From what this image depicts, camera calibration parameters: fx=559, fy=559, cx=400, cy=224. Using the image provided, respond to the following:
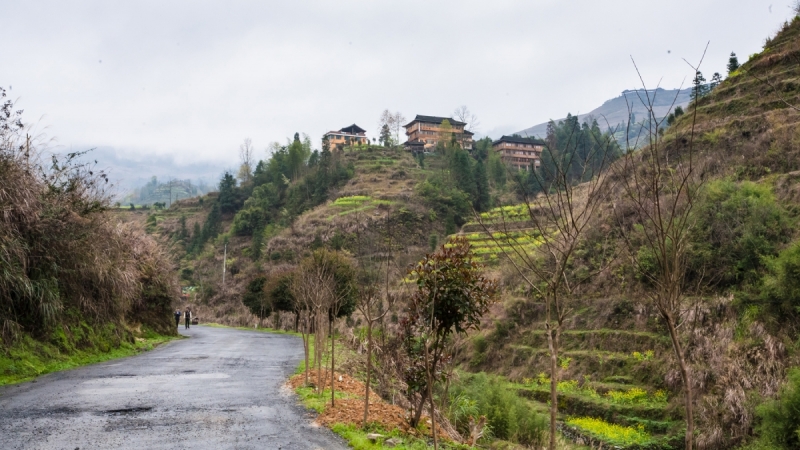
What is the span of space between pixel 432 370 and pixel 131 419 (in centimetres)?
511

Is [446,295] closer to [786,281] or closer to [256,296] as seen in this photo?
[786,281]

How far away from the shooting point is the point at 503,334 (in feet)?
97.2

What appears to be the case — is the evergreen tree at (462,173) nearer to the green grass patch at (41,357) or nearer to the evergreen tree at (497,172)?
the evergreen tree at (497,172)

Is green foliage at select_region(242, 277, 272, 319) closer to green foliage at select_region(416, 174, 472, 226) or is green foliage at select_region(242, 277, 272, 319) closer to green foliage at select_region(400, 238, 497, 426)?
green foliage at select_region(416, 174, 472, 226)

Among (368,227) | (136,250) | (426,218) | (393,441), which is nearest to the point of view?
(393,441)

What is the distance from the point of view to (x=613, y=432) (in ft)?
59.7

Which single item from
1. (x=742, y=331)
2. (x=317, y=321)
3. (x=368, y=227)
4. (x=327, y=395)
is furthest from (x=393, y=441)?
(x=368, y=227)

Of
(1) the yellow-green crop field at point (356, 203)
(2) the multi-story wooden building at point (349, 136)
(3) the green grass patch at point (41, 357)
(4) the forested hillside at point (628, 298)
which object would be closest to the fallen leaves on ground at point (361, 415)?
(4) the forested hillside at point (628, 298)

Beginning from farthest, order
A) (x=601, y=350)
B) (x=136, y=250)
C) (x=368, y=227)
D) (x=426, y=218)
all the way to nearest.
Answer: (x=426, y=218) → (x=368, y=227) → (x=136, y=250) → (x=601, y=350)

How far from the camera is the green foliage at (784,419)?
12109mm

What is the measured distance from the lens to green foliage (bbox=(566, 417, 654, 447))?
17266 millimetres

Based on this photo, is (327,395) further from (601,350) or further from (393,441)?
(601,350)

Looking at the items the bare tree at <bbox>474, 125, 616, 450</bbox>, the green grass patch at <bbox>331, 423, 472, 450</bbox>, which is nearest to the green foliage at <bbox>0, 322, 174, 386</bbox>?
the green grass patch at <bbox>331, 423, 472, 450</bbox>

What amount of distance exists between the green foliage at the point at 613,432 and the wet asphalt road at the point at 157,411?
397 inches
